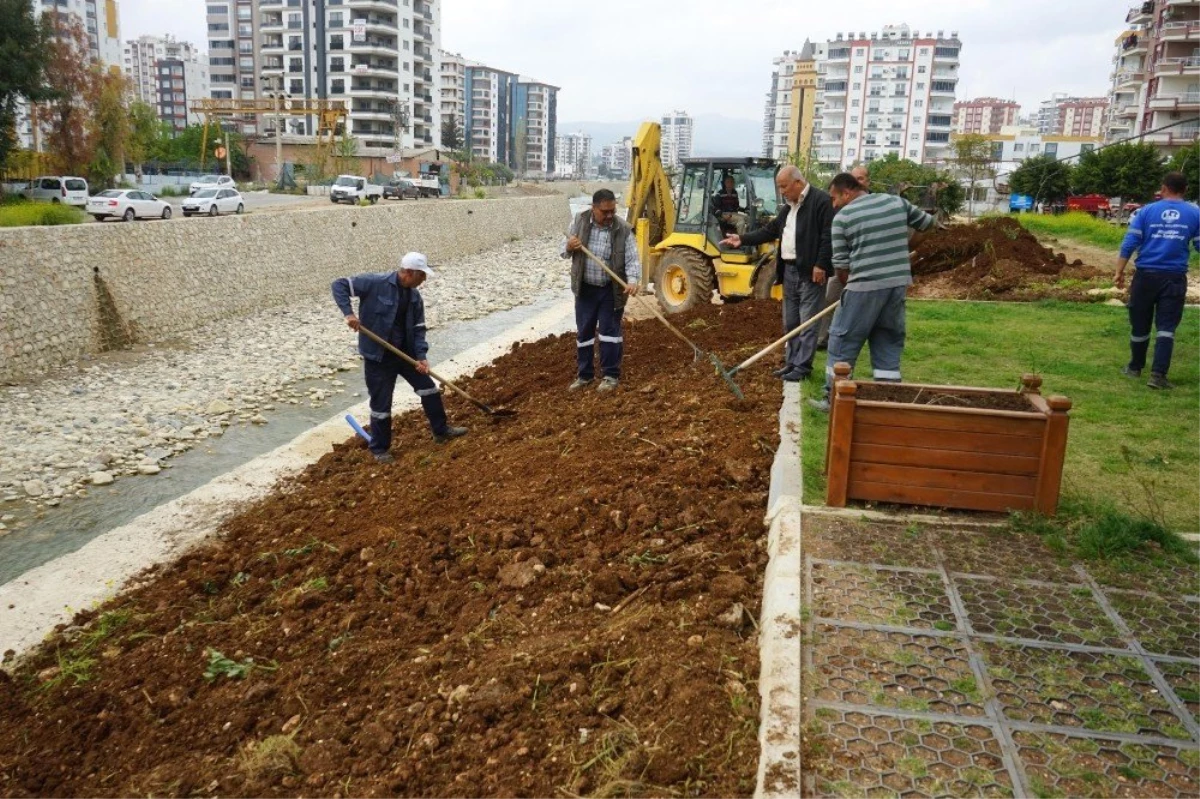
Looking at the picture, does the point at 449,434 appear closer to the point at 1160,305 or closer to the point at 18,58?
the point at 1160,305

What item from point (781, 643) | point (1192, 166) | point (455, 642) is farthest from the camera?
point (1192, 166)

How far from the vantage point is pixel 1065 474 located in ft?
17.2

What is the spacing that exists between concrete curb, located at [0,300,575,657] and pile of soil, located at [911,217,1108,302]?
954cm

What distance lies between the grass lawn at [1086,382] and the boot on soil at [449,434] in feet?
9.98

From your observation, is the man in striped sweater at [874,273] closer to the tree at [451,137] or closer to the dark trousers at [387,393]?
the dark trousers at [387,393]

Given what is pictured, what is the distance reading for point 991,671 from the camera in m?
3.34

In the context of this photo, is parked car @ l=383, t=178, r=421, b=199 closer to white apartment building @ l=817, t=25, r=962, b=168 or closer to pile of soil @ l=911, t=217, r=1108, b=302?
pile of soil @ l=911, t=217, r=1108, b=302

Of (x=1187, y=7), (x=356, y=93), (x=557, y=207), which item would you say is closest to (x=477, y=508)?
(x=557, y=207)

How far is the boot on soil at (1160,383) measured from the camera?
717cm

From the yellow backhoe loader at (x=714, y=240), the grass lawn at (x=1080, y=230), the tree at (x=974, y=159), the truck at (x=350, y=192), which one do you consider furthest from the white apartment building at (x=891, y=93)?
the yellow backhoe loader at (x=714, y=240)

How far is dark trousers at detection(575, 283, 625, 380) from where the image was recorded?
825cm

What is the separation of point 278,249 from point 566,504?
16177mm

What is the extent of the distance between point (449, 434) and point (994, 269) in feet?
33.4

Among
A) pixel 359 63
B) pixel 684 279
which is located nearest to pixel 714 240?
pixel 684 279
